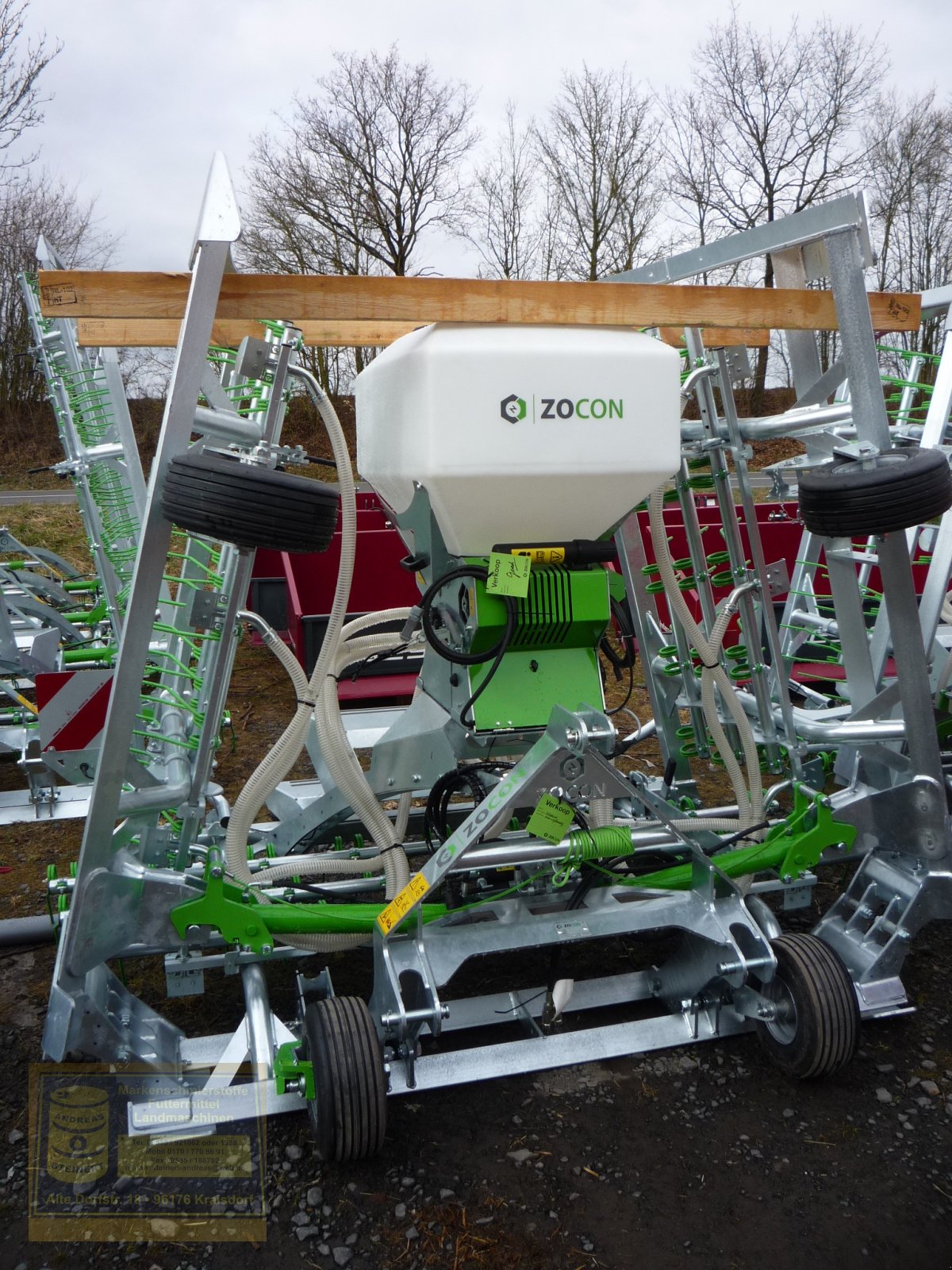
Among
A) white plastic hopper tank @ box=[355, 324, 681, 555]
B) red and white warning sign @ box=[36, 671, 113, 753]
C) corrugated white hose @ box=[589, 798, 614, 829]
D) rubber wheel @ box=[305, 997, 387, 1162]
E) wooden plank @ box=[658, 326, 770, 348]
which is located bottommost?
rubber wheel @ box=[305, 997, 387, 1162]

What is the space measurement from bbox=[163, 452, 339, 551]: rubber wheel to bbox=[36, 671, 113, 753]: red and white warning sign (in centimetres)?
140

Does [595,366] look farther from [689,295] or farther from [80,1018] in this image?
[80,1018]

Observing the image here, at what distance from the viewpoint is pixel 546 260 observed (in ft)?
67.6

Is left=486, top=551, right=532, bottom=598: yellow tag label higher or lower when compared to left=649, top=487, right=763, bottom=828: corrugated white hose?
higher

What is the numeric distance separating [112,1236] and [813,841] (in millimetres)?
1897

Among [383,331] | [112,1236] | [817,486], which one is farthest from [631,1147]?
[383,331]

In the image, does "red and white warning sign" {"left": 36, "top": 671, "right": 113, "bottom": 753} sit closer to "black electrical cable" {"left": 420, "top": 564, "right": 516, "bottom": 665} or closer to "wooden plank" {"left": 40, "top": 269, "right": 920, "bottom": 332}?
"black electrical cable" {"left": 420, "top": 564, "right": 516, "bottom": 665}

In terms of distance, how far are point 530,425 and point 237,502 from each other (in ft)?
2.13

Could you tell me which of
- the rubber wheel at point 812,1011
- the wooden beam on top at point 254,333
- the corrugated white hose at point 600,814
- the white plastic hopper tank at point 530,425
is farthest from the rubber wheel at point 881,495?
the rubber wheel at point 812,1011

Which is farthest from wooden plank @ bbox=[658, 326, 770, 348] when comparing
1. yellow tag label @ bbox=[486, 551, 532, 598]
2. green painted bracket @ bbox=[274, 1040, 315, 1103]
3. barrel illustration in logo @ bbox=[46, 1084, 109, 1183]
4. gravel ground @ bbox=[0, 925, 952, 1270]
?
barrel illustration in logo @ bbox=[46, 1084, 109, 1183]

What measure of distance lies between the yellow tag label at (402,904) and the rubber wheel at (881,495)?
121 cm

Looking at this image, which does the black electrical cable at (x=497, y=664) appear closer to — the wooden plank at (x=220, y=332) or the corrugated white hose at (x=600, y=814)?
the corrugated white hose at (x=600, y=814)

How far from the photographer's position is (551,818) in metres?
2.17

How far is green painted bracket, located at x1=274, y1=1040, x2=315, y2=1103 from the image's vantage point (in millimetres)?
2131
